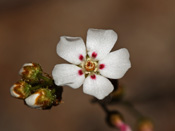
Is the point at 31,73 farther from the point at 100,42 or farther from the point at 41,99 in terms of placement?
the point at 100,42

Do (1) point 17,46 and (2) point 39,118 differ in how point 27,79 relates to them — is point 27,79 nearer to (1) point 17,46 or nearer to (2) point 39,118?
(2) point 39,118

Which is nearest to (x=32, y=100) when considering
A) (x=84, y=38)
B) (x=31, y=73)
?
(x=31, y=73)

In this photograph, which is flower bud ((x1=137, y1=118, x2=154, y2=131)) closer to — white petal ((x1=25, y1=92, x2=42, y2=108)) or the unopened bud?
the unopened bud

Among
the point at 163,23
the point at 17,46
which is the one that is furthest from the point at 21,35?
the point at 163,23

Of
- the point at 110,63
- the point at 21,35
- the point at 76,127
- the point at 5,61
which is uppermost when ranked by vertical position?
the point at 110,63

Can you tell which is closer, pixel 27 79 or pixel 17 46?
pixel 27 79

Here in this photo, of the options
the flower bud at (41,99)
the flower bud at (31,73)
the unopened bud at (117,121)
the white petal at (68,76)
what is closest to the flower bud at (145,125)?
the unopened bud at (117,121)

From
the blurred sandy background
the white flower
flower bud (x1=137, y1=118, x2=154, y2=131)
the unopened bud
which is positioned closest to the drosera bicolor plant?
the white flower

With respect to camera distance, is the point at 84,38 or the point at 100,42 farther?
the point at 84,38
